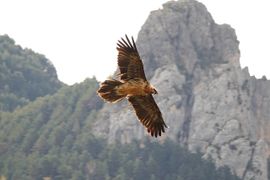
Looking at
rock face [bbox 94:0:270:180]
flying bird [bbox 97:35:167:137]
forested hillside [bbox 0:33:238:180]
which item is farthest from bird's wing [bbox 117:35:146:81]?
forested hillside [bbox 0:33:238:180]

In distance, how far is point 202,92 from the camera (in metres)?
159

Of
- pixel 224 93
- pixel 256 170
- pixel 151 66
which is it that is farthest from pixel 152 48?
pixel 256 170

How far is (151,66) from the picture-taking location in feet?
516

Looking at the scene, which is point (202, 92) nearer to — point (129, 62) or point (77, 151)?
point (77, 151)

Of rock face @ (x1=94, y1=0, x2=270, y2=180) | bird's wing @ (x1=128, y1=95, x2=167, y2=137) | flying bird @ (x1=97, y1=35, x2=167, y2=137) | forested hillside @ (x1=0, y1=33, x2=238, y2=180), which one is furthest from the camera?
forested hillside @ (x1=0, y1=33, x2=238, y2=180)

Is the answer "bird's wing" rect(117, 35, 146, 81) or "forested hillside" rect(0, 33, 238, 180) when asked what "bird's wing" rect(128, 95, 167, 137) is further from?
"forested hillside" rect(0, 33, 238, 180)

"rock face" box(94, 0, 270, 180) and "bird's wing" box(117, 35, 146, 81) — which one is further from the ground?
"rock face" box(94, 0, 270, 180)

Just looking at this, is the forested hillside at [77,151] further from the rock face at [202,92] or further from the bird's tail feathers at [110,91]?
the bird's tail feathers at [110,91]

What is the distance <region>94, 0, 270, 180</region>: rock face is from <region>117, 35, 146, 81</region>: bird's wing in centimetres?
11800

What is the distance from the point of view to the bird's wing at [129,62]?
1145 inches

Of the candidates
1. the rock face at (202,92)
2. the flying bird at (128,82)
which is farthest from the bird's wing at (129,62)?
the rock face at (202,92)

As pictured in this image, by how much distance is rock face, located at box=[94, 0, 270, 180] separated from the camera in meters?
150

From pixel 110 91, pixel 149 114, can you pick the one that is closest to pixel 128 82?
pixel 110 91

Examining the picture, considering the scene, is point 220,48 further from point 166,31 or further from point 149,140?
point 149,140
